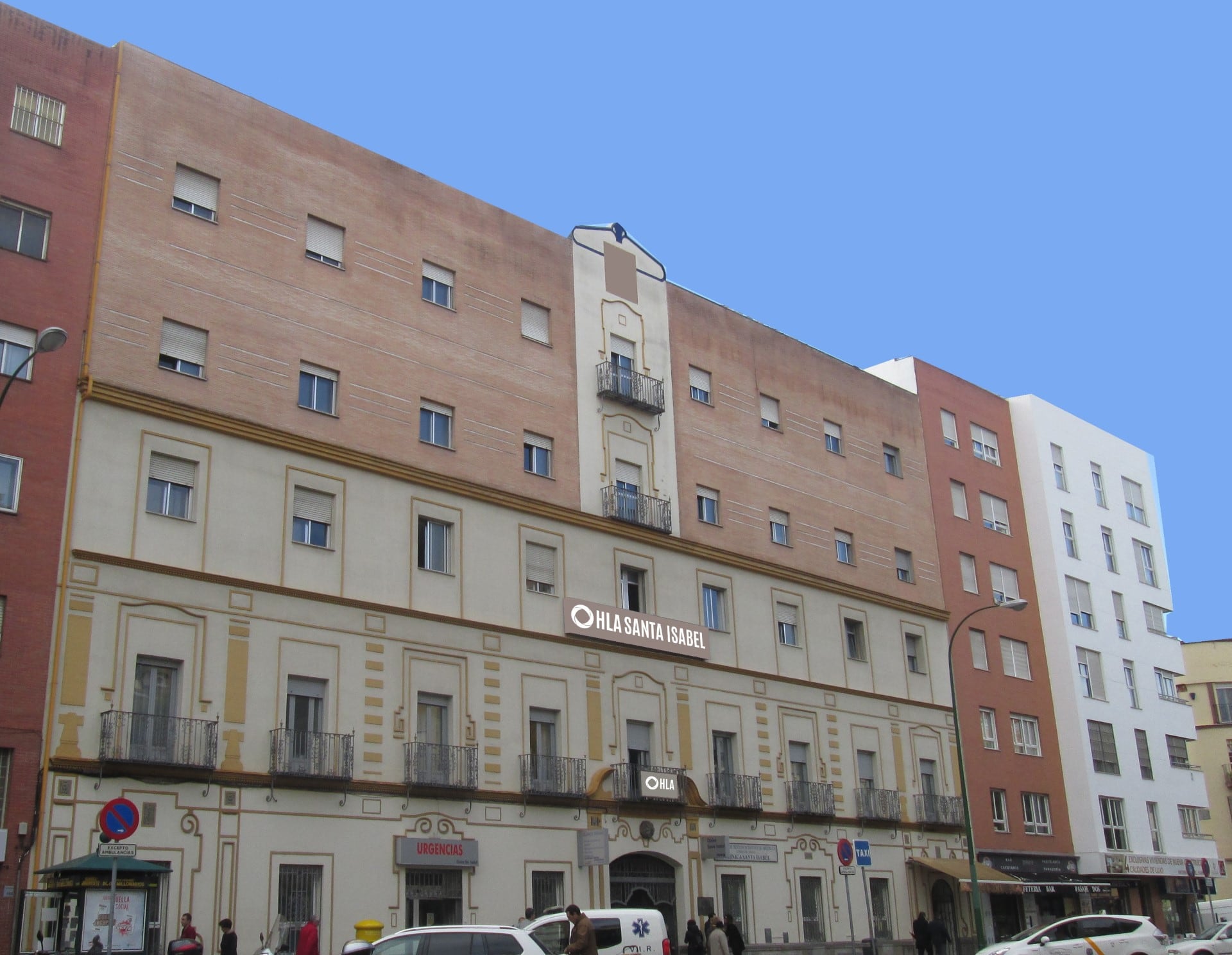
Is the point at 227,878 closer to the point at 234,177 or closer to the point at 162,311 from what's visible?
the point at 162,311

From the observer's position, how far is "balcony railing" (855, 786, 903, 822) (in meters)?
41.6

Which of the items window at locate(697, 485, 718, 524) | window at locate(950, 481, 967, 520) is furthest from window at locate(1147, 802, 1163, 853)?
window at locate(697, 485, 718, 524)

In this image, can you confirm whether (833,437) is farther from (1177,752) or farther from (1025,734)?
(1177,752)

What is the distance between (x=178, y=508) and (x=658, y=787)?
14613 mm

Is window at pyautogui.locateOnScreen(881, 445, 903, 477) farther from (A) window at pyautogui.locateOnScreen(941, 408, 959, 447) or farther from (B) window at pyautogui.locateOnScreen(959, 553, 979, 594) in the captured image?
(B) window at pyautogui.locateOnScreen(959, 553, 979, 594)

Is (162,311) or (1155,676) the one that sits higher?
(162,311)

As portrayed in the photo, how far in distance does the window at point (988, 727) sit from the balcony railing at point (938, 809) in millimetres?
3915

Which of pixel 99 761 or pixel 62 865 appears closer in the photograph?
pixel 62 865

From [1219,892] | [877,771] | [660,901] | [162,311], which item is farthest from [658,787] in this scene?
[1219,892]

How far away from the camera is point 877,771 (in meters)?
43.0

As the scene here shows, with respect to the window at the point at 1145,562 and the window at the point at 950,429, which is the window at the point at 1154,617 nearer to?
the window at the point at 1145,562

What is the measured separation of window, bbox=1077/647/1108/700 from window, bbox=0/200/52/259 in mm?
42374

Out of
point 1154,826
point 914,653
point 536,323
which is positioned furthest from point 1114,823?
point 536,323

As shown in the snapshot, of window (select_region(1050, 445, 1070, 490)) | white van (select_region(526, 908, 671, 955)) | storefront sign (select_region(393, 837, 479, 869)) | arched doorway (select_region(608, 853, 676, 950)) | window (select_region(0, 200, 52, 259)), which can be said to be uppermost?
window (select_region(1050, 445, 1070, 490))
